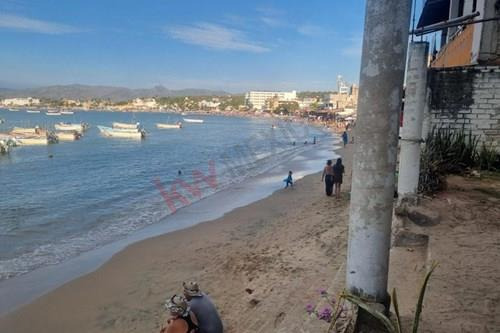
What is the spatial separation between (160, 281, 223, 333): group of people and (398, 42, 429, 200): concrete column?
4073 millimetres

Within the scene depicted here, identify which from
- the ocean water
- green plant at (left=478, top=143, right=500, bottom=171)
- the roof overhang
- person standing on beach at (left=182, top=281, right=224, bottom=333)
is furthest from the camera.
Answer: the roof overhang

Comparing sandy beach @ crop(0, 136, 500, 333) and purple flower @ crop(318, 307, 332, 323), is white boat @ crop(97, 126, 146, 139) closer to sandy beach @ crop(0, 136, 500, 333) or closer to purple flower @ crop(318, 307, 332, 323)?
sandy beach @ crop(0, 136, 500, 333)

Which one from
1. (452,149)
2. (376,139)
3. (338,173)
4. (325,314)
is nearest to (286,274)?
(325,314)

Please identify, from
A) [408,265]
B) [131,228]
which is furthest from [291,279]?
[131,228]

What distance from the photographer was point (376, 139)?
2.91 meters

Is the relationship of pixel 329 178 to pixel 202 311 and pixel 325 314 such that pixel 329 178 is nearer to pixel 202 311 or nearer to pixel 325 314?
pixel 202 311

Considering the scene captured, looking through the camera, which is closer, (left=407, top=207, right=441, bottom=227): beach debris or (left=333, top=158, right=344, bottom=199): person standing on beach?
(left=407, top=207, right=441, bottom=227): beach debris

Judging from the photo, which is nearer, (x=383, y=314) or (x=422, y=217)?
(x=383, y=314)

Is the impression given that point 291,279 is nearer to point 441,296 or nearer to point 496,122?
point 441,296

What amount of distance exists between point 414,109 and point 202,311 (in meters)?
4.47

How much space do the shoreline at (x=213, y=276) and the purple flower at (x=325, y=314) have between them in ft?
1.51

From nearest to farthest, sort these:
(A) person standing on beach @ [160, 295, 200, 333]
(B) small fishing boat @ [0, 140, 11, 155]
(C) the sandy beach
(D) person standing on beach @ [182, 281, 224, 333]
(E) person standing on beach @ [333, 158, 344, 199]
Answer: (C) the sandy beach
(A) person standing on beach @ [160, 295, 200, 333]
(D) person standing on beach @ [182, 281, 224, 333]
(E) person standing on beach @ [333, 158, 344, 199]
(B) small fishing boat @ [0, 140, 11, 155]

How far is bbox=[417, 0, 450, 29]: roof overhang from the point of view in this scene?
1705cm

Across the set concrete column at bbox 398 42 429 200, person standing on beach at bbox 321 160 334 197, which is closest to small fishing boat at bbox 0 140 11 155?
person standing on beach at bbox 321 160 334 197
